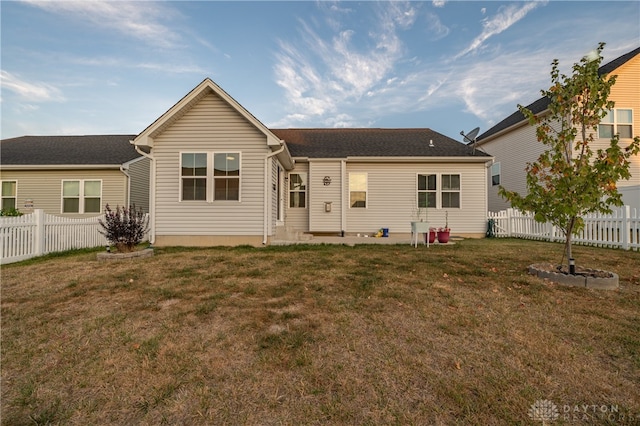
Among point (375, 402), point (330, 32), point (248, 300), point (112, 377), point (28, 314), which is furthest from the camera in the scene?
point (330, 32)

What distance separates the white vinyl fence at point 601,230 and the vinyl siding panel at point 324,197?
7096 millimetres

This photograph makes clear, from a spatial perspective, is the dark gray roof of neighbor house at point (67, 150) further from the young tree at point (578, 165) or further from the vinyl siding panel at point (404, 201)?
the young tree at point (578, 165)

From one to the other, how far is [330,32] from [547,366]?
17.5 metres

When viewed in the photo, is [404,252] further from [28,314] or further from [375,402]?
[28,314]

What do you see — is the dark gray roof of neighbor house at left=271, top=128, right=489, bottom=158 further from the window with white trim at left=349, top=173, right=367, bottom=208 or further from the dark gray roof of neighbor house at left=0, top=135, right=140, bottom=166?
the dark gray roof of neighbor house at left=0, top=135, right=140, bottom=166

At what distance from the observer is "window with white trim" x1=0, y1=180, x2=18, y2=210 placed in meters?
14.2

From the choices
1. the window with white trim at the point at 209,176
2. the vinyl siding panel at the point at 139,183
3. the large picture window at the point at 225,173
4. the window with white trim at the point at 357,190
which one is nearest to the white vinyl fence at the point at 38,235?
the window with white trim at the point at 209,176

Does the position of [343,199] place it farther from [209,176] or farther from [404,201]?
[209,176]

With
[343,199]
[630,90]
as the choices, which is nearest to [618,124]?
[630,90]

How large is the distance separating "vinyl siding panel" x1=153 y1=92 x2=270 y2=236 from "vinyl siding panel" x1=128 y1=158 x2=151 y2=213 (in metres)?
6.82

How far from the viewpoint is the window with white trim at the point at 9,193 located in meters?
14.2

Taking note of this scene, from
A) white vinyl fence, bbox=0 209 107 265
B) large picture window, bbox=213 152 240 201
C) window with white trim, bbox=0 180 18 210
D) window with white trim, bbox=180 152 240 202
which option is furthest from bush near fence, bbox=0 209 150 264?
window with white trim, bbox=0 180 18 210

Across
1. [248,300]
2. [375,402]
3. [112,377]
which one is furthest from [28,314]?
[375,402]

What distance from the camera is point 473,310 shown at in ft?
12.2
